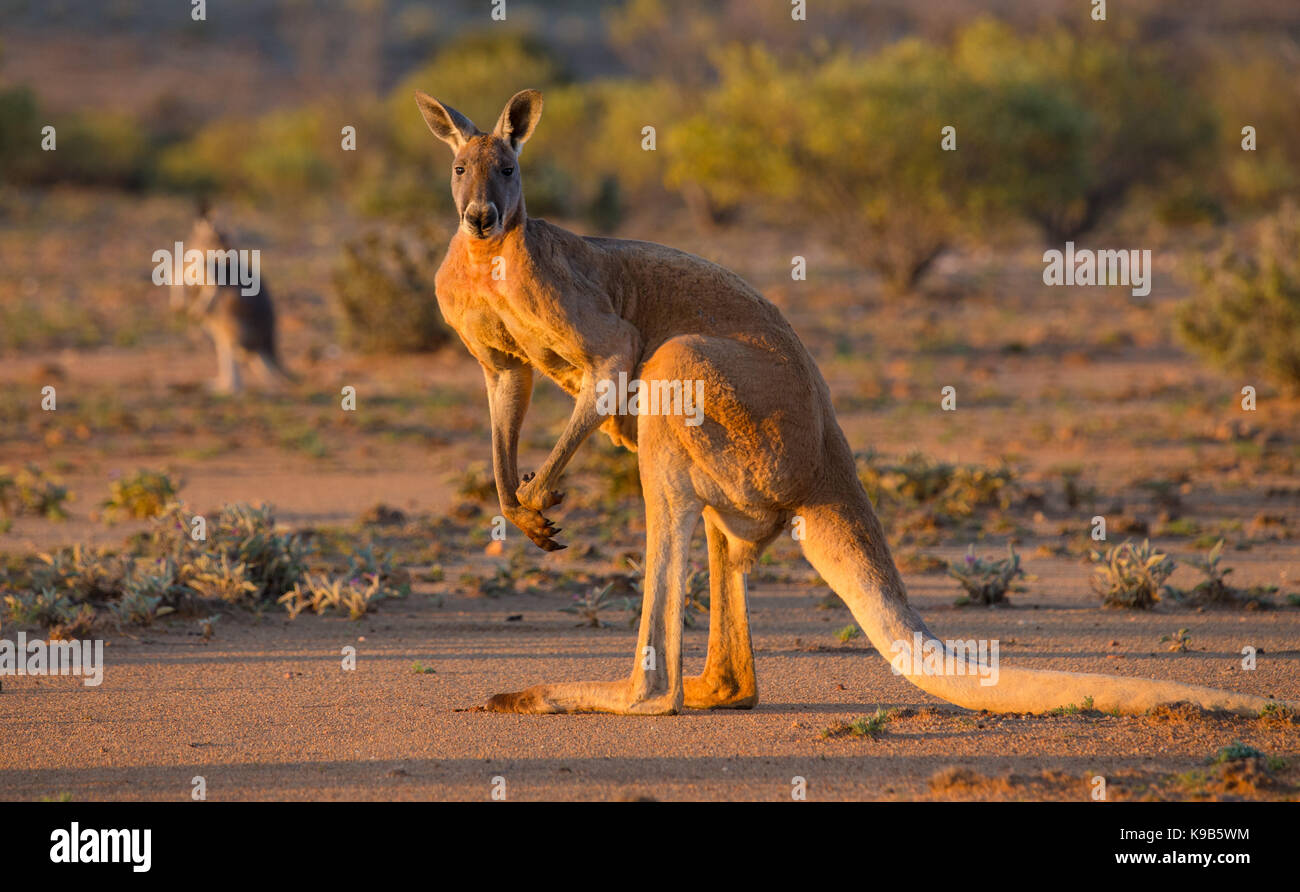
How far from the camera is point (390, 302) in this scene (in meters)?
17.4

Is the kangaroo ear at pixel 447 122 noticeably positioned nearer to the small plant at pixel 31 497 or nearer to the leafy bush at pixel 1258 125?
the small plant at pixel 31 497

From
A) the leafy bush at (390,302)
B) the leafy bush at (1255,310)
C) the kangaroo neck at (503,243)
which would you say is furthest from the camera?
the leafy bush at (390,302)

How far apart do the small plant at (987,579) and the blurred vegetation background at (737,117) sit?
7826 millimetres

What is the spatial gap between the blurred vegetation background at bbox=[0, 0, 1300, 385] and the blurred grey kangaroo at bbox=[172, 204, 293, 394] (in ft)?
6.99

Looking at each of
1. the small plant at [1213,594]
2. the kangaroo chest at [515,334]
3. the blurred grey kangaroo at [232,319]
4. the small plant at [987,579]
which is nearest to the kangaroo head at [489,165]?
the kangaroo chest at [515,334]

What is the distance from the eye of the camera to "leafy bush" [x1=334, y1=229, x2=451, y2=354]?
683 inches

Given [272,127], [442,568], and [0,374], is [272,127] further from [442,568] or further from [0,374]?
[442,568]

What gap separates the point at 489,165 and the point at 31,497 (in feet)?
20.8

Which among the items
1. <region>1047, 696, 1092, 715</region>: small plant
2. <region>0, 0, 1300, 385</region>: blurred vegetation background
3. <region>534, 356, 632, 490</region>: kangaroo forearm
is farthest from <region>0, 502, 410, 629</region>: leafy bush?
<region>0, 0, 1300, 385</region>: blurred vegetation background

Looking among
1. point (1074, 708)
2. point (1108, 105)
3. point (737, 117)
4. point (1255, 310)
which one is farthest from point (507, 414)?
point (1108, 105)

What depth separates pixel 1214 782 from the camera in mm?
4711

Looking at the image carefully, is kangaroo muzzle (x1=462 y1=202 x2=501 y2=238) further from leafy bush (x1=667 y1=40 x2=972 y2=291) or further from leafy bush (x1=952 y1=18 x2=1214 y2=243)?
leafy bush (x1=952 y1=18 x2=1214 y2=243)

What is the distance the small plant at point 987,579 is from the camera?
7.72 meters

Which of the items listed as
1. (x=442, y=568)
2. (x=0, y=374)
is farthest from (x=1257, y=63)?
(x=442, y=568)
